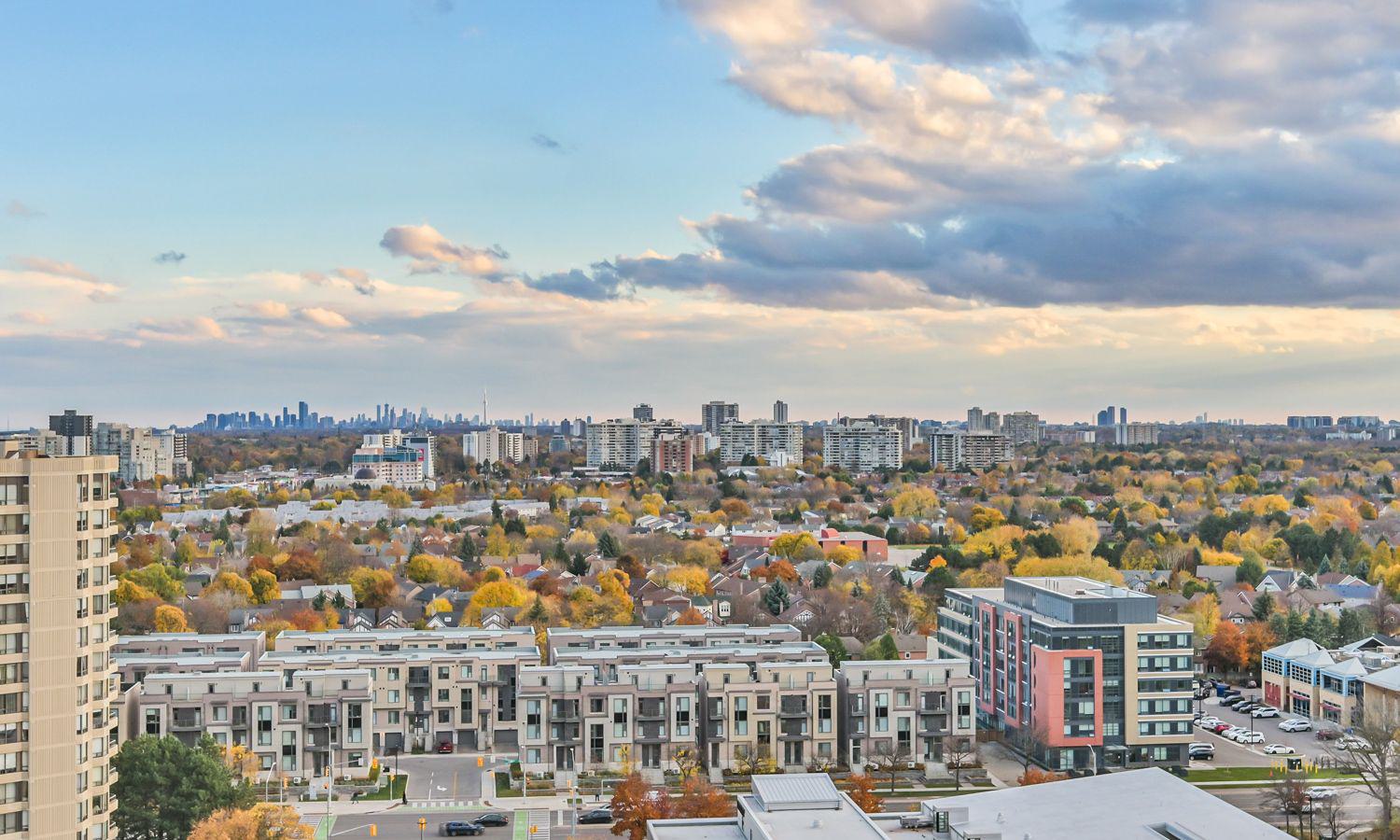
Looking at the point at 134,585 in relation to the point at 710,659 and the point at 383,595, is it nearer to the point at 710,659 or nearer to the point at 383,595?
the point at 383,595

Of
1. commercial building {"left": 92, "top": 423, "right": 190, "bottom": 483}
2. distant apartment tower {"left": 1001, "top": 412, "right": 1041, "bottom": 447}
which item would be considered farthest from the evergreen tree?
distant apartment tower {"left": 1001, "top": 412, "right": 1041, "bottom": 447}

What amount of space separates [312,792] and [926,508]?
2583 inches

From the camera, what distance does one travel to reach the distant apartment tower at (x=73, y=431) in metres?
18.1

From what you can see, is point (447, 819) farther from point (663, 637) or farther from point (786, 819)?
Answer: point (663, 637)

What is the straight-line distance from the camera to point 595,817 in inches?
970

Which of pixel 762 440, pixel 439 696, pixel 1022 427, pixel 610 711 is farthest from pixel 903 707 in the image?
pixel 1022 427

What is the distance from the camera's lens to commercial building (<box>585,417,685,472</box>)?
484 ft

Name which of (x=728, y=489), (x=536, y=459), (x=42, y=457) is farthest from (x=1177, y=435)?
(x=42, y=457)

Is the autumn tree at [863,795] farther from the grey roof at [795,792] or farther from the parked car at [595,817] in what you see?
the parked car at [595,817]

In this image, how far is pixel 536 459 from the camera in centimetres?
15262

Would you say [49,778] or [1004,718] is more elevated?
[49,778]

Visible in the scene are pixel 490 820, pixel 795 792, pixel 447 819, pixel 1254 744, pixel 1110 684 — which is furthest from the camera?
Result: pixel 1254 744

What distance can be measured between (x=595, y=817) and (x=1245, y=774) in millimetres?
13798

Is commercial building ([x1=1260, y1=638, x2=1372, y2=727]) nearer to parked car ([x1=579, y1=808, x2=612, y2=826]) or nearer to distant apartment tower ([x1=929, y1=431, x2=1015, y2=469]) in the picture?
parked car ([x1=579, y1=808, x2=612, y2=826])
